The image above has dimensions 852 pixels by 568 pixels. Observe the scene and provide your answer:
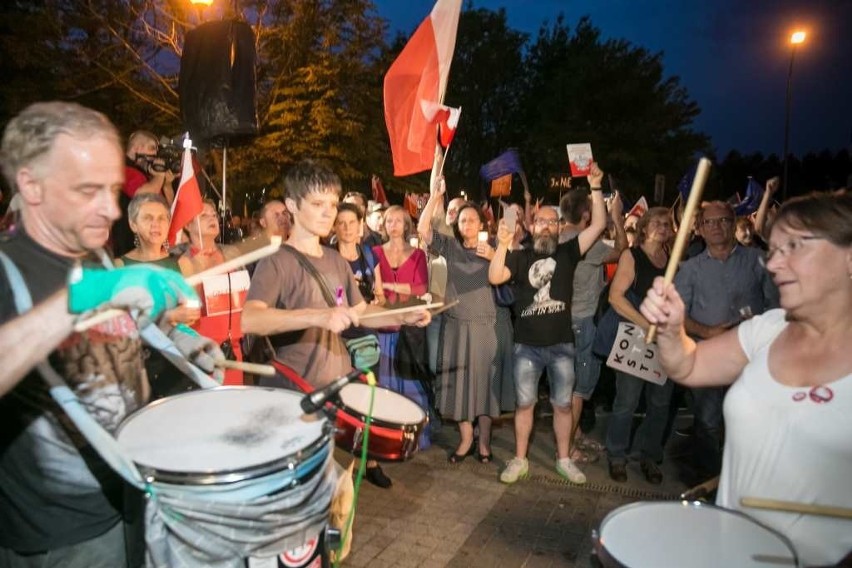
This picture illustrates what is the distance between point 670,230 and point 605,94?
34.7 m

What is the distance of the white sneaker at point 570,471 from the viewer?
5211 mm

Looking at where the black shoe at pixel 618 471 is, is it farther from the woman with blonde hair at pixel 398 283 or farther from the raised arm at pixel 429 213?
the raised arm at pixel 429 213

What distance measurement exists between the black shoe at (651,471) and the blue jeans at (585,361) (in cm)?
81

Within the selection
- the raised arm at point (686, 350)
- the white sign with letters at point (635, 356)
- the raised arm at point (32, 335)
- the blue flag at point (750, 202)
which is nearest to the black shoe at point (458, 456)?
the white sign with letters at point (635, 356)

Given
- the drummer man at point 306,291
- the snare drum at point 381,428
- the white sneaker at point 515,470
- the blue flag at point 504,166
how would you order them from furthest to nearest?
1. the blue flag at point 504,166
2. the white sneaker at point 515,470
3. the drummer man at point 306,291
4. the snare drum at point 381,428

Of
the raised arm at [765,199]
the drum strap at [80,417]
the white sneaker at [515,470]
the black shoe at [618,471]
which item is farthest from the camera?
the raised arm at [765,199]

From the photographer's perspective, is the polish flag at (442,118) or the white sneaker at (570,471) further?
the polish flag at (442,118)

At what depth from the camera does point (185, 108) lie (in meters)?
6.70

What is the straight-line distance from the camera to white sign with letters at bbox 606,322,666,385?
5199 millimetres

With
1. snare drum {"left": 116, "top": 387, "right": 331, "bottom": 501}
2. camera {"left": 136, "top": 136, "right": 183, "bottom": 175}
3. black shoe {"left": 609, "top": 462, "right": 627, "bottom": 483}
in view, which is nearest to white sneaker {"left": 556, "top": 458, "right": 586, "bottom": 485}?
black shoe {"left": 609, "top": 462, "right": 627, "bottom": 483}

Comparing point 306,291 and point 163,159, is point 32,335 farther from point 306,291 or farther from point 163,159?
point 163,159

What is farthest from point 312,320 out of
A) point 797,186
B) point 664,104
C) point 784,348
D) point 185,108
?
point 797,186

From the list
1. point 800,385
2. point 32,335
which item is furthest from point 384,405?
point 800,385

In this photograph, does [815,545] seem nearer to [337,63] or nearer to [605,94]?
[337,63]
